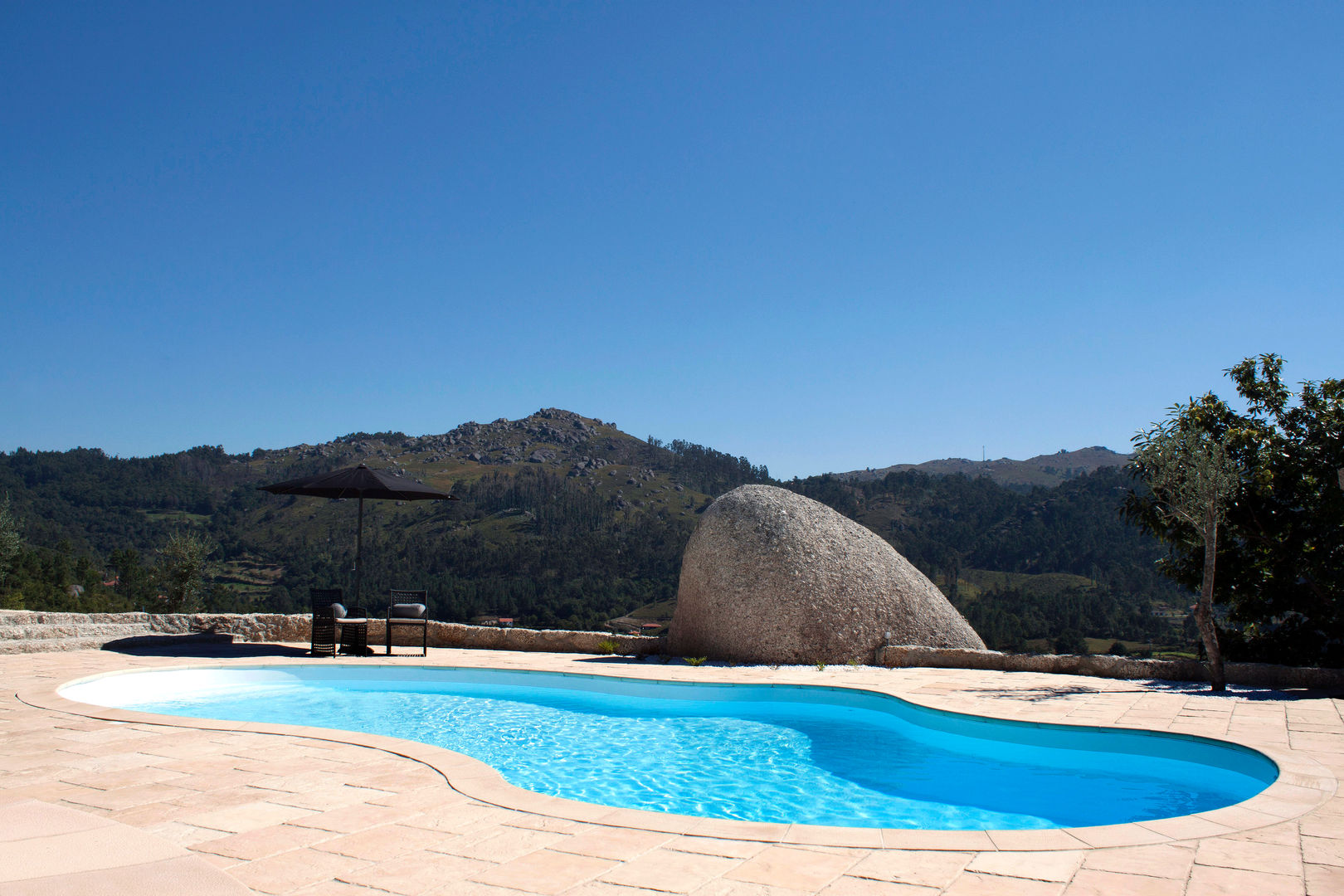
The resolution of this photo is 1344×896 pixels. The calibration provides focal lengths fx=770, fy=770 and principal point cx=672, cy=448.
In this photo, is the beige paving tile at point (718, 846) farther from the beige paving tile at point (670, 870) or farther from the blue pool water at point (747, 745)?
the blue pool water at point (747, 745)

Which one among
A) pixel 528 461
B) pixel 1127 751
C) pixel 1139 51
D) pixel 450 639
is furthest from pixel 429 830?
pixel 528 461

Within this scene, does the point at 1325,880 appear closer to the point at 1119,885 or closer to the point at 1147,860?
the point at 1147,860

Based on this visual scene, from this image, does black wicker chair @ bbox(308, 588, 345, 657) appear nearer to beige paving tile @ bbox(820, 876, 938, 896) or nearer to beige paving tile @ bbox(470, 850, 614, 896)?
beige paving tile @ bbox(470, 850, 614, 896)

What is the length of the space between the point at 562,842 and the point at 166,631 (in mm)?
11170

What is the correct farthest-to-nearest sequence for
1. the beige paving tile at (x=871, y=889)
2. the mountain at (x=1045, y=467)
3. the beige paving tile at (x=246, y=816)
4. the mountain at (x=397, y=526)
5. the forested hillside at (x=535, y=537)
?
1. the mountain at (x=1045, y=467)
2. the mountain at (x=397, y=526)
3. the forested hillside at (x=535, y=537)
4. the beige paving tile at (x=246, y=816)
5. the beige paving tile at (x=871, y=889)

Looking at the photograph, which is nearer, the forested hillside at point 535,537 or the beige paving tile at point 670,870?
the beige paving tile at point 670,870

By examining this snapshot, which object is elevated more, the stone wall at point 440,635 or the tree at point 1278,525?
the tree at point 1278,525

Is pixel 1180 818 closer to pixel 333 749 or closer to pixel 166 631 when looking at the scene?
pixel 333 749

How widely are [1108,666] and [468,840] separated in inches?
345

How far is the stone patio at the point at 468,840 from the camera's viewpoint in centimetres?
277

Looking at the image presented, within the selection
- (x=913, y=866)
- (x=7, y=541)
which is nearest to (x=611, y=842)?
(x=913, y=866)

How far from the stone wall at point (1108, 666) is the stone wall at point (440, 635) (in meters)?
3.89

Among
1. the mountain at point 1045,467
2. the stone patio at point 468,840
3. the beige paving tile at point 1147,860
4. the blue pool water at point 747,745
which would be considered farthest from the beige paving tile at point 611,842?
the mountain at point 1045,467

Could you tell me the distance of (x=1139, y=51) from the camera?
1039 centimetres
